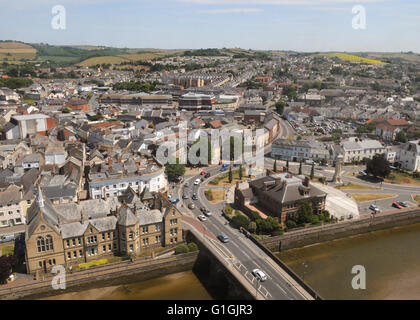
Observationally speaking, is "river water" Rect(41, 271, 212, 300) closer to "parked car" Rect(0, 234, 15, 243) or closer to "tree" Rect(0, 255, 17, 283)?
"tree" Rect(0, 255, 17, 283)

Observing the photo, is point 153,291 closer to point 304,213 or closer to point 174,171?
point 304,213

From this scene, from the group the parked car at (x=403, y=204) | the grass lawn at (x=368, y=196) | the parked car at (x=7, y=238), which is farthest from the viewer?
the grass lawn at (x=368, y=196)

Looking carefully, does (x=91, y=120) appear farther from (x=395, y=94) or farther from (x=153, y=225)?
(x=395, y=94)

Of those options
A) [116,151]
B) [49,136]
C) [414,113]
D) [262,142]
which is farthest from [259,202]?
[414,113]

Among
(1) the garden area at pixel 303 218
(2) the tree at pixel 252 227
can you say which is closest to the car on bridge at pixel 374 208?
(1) the garden area at pixel 303 218

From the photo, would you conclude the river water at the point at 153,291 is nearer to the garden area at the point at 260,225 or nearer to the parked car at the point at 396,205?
the garden area at the point at 260,225

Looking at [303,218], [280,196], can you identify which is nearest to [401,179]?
[303,218]
